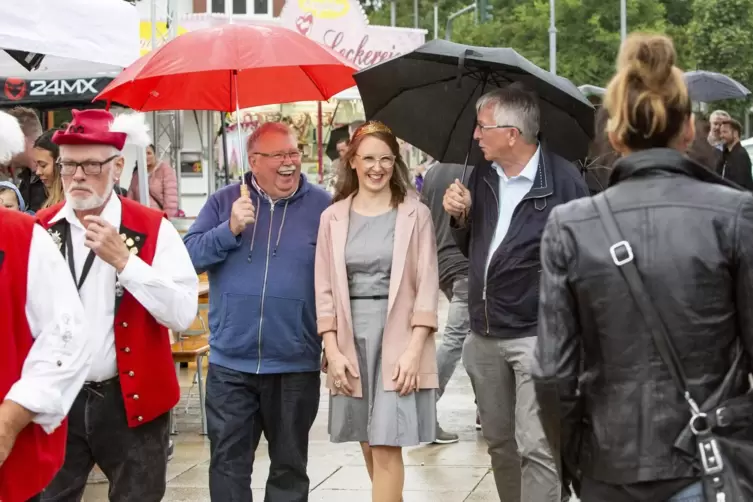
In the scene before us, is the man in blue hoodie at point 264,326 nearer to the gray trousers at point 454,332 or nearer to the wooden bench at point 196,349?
the gray trousers at point 454,332

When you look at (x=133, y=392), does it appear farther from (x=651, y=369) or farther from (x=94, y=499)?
(x=94, y=499)

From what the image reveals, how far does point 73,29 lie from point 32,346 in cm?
323

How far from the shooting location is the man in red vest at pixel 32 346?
147 inches

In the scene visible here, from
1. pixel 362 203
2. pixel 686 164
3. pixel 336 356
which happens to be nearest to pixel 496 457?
pixel 336 356

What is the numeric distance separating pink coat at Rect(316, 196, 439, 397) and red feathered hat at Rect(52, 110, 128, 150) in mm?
1277

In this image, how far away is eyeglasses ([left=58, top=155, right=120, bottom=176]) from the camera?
5.05 meters

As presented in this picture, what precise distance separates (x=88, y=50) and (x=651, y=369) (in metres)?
4.12

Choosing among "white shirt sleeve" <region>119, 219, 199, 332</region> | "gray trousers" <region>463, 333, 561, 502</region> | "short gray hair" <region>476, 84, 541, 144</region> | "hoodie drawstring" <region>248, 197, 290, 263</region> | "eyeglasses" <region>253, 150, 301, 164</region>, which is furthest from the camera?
"eyeglasses" <region>253, 150, 301, 164</region>

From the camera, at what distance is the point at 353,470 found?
26.8 feet

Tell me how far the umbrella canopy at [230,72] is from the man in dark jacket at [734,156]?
915 cm

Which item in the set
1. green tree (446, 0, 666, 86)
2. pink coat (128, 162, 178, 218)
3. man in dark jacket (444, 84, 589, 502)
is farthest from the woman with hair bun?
green tree (446, 0, 666, 86)

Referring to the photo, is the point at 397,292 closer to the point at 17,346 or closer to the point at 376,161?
the point at 376,161

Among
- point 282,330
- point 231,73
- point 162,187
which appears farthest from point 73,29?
point 162,187

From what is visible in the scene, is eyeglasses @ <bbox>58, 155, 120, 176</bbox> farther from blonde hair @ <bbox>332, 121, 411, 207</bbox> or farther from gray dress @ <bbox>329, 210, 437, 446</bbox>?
blonde hair @ <bbox>332, 121, 411, 207</bbox>
